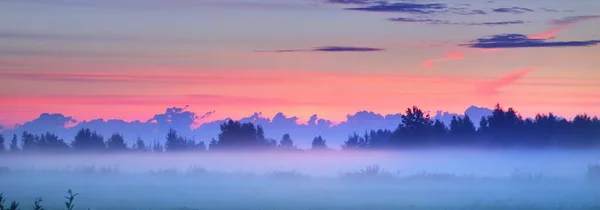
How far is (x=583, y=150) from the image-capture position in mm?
166125

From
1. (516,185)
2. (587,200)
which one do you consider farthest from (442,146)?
(587,200)

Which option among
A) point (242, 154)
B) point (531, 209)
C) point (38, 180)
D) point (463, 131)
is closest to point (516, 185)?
point (463, 131)

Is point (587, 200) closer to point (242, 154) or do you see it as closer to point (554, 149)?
point (554, 149)

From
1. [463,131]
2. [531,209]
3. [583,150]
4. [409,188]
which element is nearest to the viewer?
[531,209]

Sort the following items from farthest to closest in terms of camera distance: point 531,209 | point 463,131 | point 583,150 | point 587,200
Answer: point 463,131
point 583,150
point 587,200
point 531,209

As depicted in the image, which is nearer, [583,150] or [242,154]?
[583,150]

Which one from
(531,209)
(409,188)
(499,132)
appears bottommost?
(531,209)

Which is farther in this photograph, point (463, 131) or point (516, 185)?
point (463, 131)

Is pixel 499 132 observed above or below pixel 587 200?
above

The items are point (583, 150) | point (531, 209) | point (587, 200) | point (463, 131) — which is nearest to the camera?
point (531, 209)

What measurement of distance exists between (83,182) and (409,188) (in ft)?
196

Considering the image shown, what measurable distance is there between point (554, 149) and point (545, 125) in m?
4.37

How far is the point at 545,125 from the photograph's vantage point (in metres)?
172

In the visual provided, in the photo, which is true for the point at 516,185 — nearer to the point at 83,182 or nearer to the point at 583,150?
the point at 583,150
